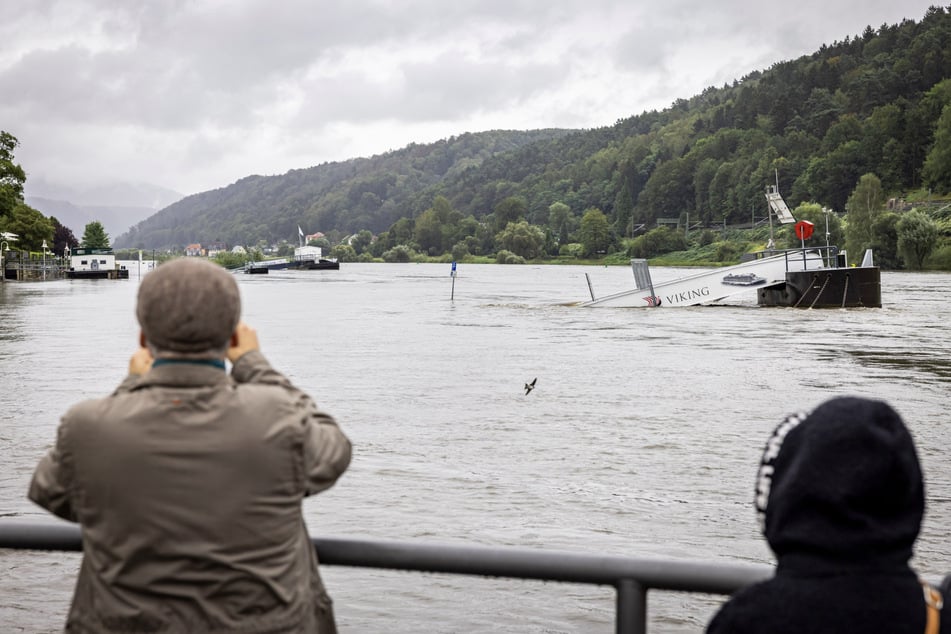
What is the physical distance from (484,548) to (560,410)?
656 inches

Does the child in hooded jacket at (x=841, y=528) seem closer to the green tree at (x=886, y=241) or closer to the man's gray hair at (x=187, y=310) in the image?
the man's gray hair at (x=187, y=310)

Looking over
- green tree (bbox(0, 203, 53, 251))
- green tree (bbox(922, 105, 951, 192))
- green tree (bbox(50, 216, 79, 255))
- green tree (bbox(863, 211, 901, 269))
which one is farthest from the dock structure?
green tree (bbox(922, 105, 951, 192))

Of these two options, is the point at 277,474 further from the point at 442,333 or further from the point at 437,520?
the point at 442,333

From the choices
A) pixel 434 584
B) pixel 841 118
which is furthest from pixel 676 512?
pixel 841 118

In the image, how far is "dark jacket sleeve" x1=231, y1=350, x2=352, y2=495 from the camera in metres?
2.51

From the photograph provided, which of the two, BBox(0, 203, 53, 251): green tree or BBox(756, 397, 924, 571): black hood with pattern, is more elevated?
BBox(0, 203, 53, 251): green tree

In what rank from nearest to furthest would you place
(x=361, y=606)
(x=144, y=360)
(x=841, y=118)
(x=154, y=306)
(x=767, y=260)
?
(x=154, y=306) → (x=144, y=360) → (x=361, y=606) → (x=767, y=260) → (x=841, y=118)

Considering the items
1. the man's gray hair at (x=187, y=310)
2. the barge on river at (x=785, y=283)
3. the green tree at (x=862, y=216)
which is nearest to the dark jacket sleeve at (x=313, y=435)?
the man's gray hair at (x=187, y=310)

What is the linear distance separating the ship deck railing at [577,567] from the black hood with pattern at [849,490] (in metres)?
0.47

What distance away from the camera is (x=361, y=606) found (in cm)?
792

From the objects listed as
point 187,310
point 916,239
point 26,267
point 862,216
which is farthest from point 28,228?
point 187,310

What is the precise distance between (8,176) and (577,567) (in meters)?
92.1

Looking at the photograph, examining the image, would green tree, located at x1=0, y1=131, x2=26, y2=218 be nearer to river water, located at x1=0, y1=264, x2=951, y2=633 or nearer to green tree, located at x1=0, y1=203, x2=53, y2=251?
green tree, located at x1=0, y1=203, x2=53, y2=251

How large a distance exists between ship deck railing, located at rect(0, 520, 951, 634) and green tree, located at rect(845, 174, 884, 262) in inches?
4995
